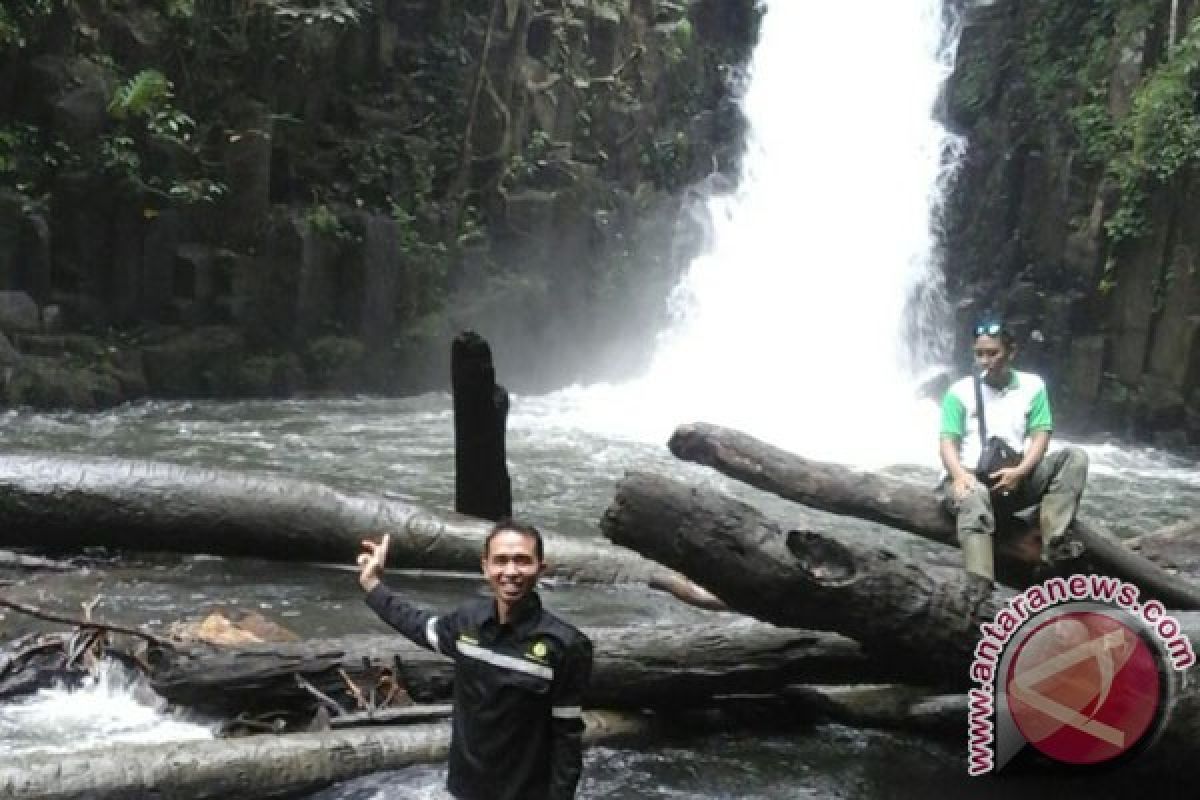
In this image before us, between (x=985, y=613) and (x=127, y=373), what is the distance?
50.2 feet

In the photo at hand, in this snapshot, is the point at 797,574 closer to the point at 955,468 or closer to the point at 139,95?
the point at 955,468

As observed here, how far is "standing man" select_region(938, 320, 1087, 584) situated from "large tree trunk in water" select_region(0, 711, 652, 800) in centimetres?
286

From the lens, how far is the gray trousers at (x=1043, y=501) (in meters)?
5.56

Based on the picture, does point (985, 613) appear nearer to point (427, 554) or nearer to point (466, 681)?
point (466, 681)

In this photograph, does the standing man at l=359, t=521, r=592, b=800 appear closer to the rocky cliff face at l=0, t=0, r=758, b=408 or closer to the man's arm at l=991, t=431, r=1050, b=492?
the man's arm at l=991, t=431, r=1050, b=492

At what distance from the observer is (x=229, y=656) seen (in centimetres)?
482

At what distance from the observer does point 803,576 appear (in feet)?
13.9

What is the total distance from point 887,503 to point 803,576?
2.09 metres

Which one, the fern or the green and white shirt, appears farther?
the fern

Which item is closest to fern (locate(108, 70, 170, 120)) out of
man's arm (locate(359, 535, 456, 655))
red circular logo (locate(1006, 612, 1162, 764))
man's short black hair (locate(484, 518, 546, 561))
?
man's arm (locate(359, 535, 456, 655))

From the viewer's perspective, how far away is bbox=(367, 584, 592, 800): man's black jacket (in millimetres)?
3170

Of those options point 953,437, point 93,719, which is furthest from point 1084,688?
point 93,719

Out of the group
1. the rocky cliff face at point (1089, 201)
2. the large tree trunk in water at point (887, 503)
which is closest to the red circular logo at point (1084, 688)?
the large tree trunk in water at point (887, 503)

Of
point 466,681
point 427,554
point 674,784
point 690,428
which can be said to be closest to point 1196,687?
point 674,784
